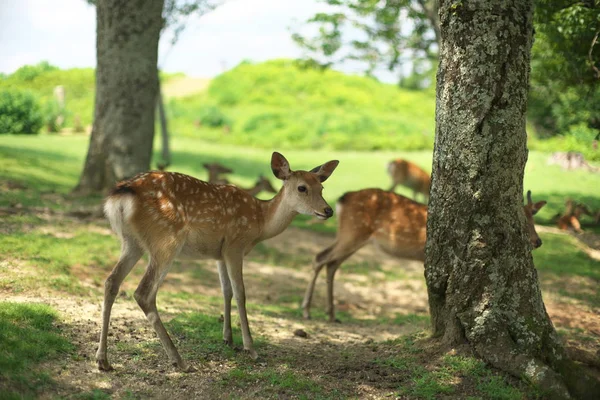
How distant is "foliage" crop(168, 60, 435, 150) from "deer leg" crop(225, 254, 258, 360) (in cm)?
1798

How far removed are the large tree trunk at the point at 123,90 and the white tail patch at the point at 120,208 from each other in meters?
6.35

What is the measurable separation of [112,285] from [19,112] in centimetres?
1037

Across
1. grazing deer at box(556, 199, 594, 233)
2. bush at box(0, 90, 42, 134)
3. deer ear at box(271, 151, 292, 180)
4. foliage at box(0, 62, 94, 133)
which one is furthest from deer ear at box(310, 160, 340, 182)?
bush at box(0, 90, 42, 134)

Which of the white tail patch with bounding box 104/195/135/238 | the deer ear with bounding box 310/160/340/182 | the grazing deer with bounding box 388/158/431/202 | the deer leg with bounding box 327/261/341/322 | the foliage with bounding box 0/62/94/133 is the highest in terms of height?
the foliage with bounding box 0/62/94/133

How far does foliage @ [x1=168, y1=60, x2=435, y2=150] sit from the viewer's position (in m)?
26.9

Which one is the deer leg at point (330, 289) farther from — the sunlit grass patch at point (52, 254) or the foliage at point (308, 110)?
the foliage at point (308, 110)

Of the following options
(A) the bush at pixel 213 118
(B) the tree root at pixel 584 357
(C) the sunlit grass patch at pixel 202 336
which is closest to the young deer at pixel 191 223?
(C) the sunlit grass patch at pixel 202 336

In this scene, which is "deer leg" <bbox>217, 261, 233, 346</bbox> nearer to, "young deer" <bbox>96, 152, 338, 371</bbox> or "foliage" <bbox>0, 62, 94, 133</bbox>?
"young deer" <bbox>96, 152, 338, 371</bbox>

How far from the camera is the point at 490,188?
5266 millimetres

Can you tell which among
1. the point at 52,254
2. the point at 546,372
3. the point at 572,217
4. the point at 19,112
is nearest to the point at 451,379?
the point at 546,372

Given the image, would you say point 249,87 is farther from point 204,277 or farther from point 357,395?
point 357,395

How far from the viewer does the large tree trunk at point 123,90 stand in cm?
1122

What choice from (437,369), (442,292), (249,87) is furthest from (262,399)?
(249,87)

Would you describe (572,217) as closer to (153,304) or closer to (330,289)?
(330,289)
